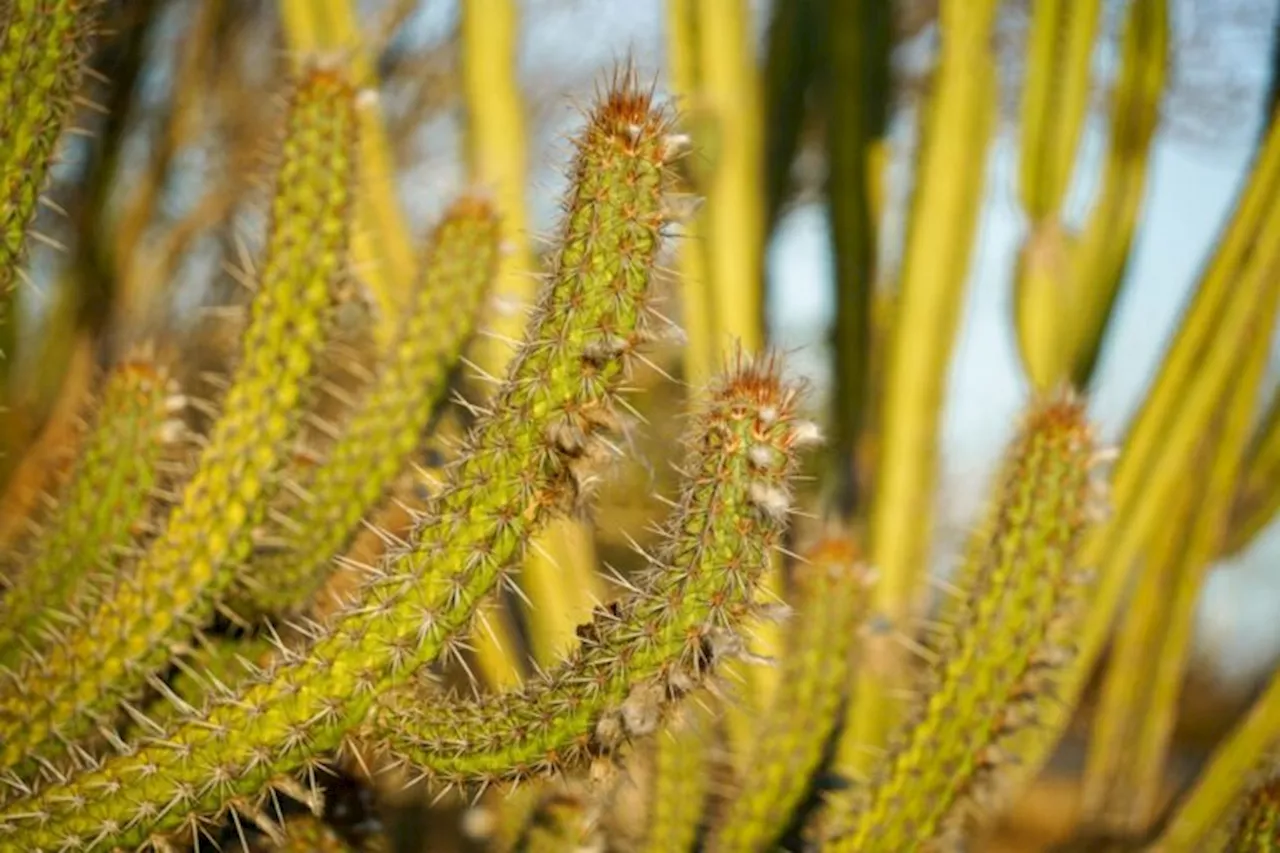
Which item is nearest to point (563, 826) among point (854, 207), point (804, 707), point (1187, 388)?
point (804, 707)

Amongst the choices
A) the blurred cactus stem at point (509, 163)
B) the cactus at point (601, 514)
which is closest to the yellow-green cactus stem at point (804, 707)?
the cactus at point (601, 514)

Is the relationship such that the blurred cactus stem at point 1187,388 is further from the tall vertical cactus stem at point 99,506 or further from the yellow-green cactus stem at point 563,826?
the tall vertical cactus stem at point 99,506

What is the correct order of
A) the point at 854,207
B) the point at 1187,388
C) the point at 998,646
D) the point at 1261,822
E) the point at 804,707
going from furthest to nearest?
the point at 854,207 < the point at 1187,388 < the point at 804,707 < the point at 998,646 < the point at 1261,822

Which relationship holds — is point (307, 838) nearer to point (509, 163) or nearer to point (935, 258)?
point (509, 163)

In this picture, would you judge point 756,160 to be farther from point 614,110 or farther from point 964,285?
point 614,110

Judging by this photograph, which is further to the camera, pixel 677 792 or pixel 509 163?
pixel 509 163

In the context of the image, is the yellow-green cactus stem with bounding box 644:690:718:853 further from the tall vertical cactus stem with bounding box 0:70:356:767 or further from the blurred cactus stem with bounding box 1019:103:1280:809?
the blurred cactus stem with bounding box 1019:103:1280:809

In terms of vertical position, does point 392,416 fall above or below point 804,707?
above

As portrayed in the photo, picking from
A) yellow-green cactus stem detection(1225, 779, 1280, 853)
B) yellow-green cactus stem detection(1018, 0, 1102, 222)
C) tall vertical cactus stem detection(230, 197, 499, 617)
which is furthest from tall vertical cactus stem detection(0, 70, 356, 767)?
yellow-green cactus stem detection(1018, 0, 1102, 222)
